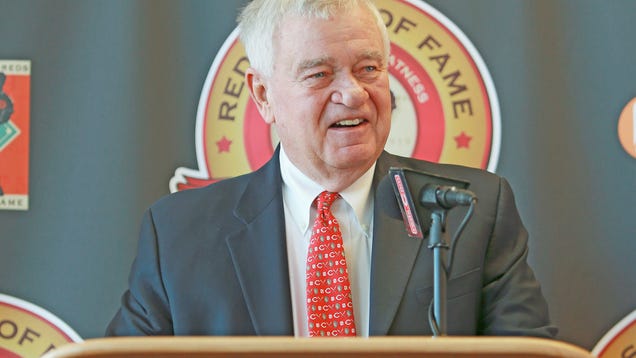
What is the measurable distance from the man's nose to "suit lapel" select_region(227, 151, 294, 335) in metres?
0.32

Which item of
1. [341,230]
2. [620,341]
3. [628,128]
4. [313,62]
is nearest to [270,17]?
[313,62]

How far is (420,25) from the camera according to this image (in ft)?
9.86

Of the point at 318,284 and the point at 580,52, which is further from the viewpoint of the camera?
the point at 580,52

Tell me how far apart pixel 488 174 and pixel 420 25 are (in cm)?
66

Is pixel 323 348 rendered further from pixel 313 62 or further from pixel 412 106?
pixel 412 106

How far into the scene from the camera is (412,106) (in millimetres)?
3012

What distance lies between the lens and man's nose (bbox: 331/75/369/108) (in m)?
2.39

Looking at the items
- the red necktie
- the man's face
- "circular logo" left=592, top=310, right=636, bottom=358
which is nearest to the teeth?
the man's face

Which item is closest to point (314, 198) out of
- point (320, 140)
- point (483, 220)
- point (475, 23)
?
point (320, 140)

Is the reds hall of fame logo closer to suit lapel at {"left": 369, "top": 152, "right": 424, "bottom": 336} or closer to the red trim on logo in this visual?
the red trim on logo

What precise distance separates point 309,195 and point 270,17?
49cm

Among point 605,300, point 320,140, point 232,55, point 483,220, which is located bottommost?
point 605,300

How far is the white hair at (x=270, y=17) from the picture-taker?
244cm

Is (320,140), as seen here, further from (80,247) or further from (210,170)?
(80,247)
